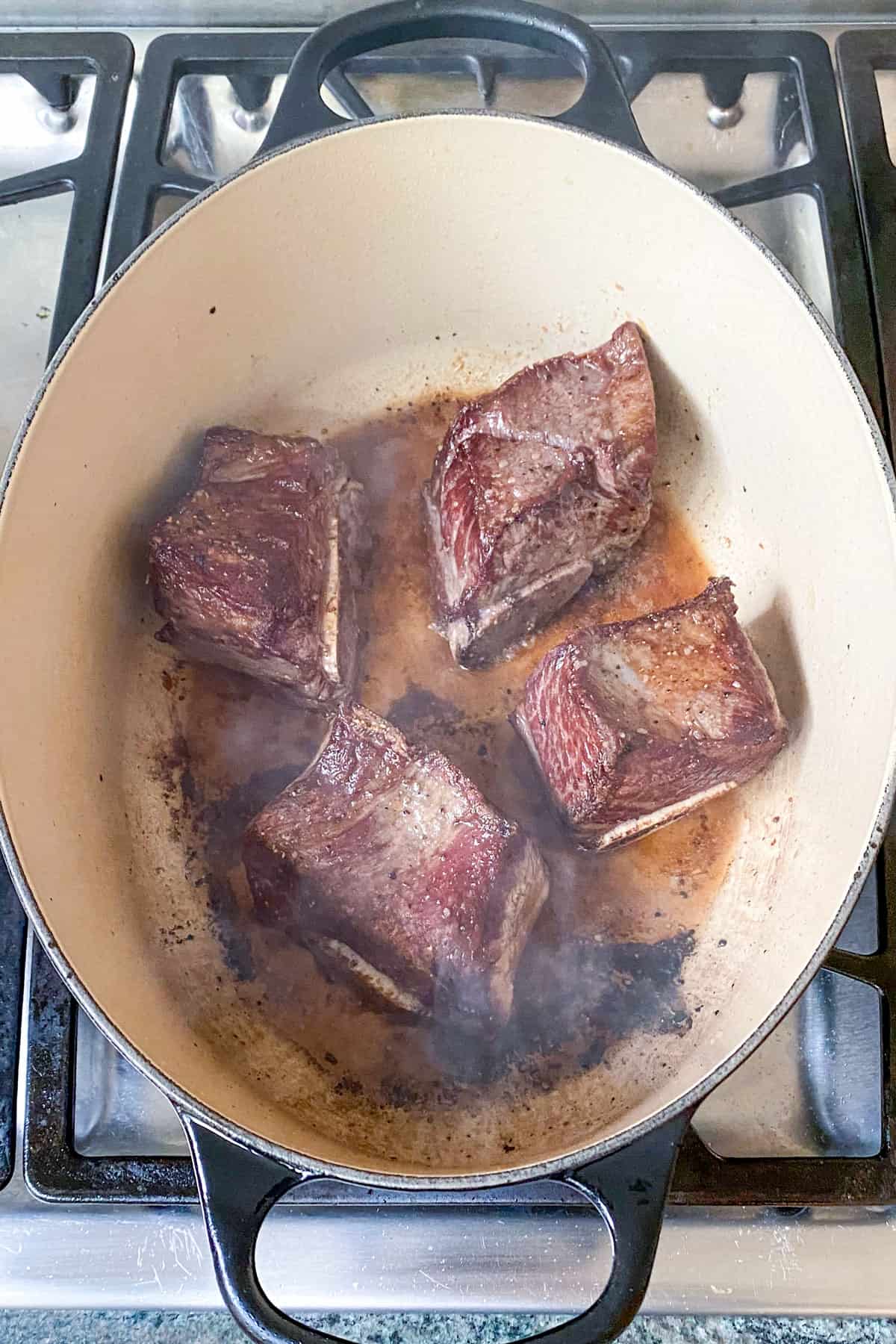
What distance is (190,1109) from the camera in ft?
3.80

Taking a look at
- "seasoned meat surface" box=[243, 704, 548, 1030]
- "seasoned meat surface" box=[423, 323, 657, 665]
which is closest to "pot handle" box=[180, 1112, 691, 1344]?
"seasoned meat surface" box=[243, 704, 548, 1030]

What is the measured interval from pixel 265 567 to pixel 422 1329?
47.3 inches

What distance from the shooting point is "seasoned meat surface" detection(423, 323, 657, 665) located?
5.51ft

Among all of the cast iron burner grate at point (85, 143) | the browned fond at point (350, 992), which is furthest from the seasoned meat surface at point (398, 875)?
the cast iron burner grate at point (85, 143)

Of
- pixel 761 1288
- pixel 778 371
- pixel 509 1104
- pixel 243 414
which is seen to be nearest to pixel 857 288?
pixel 778 371

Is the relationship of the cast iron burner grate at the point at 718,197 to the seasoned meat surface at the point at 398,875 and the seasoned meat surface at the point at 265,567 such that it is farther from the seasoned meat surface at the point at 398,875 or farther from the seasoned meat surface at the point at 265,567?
the seasoned meat surface at the point at 265,567

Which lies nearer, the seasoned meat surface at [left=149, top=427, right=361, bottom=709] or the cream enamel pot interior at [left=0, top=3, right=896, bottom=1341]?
the cream enamel pot interior at [left=0, top=3, right=896, bottom=1341]

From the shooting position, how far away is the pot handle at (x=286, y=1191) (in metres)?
1.15

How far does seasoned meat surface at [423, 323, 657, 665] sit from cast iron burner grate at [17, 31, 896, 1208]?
37 centimetres

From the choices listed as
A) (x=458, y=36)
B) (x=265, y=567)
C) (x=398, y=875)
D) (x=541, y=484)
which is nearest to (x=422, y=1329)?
(x=398, y=875)

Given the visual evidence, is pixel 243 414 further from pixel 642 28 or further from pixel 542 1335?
pixel 542 1335

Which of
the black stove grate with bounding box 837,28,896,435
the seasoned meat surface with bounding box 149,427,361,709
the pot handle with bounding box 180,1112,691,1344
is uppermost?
the black stove grate with bounding box 837,28,896,435

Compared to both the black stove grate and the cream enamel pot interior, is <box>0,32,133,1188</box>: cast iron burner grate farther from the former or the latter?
the black stove grate

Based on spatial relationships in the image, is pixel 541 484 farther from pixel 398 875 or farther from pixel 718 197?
pixel 398 875
